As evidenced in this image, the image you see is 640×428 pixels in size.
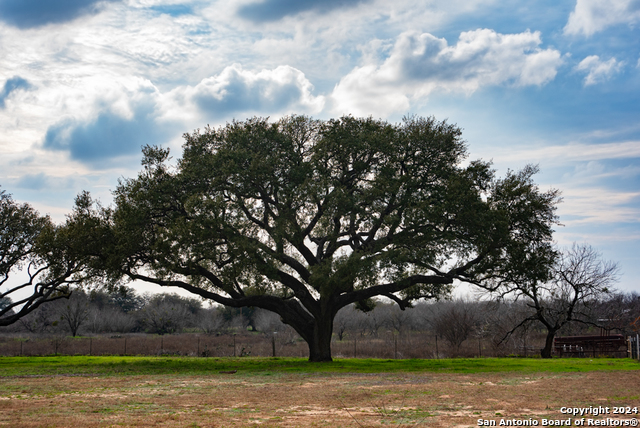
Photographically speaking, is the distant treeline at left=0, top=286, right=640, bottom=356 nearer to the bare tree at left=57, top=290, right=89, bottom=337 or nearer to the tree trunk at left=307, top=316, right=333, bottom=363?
the bare tree at left=57, top=290, right=89, bottom=337

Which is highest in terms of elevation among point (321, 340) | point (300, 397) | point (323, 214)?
point (323, 214)

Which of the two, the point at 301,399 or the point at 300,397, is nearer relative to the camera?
the point at 301,399

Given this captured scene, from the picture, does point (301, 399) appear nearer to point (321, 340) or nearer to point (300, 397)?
point (300, 397)

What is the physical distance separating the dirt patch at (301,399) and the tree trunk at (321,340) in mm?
8521

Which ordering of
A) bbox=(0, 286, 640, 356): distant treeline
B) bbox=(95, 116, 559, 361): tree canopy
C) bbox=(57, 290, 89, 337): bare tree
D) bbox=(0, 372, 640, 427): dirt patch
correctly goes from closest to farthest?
bbox=(0, 372, 640, 427): dirt patch < bbox=(95, 116, 559, 361): tree canopy < bbox=(0, 286, 640, 356): distant treeline < bbox=(57, 290, 89, 337): bare tree

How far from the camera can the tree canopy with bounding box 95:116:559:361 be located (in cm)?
2539

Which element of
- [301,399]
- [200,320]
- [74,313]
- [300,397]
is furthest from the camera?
[200,320]

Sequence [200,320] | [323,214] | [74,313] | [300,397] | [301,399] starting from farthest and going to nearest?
[200,320] < [74,313] < [323,214] < [300,397] < [301,399]

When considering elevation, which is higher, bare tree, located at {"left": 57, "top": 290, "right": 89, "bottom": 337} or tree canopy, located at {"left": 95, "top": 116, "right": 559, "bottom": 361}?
tree canopy, located at {"left": 95, "top": 116, "right": 559, "bottom": 361}

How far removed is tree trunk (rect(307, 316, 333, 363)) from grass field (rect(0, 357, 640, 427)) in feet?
16.4

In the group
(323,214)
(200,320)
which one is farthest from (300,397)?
(200,320)

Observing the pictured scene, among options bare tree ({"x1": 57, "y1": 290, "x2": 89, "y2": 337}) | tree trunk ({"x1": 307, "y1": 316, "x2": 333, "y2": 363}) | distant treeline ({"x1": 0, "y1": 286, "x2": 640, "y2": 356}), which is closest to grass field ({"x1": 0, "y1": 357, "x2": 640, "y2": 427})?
tree trunk ({"x1": 307, "y1": 316, "x2": 333, "y2": 363})

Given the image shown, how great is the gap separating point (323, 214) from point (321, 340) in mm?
7247

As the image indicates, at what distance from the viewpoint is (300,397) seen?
14258 millimetres
